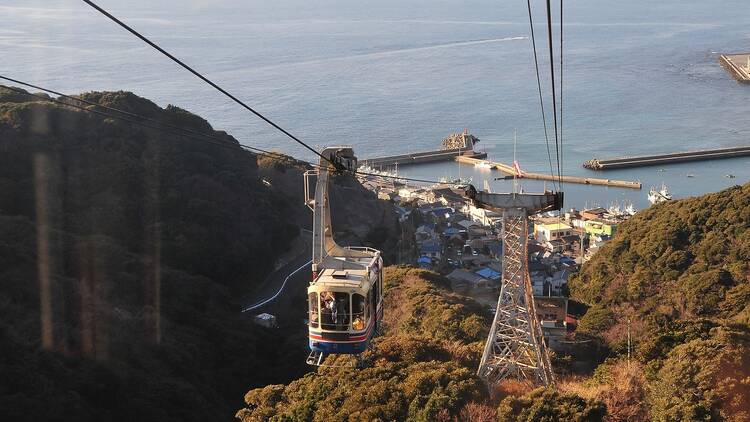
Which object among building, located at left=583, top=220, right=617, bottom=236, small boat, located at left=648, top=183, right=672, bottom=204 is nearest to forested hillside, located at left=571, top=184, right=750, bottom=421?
building, located at left=583, top=220, right=617, bottom=236

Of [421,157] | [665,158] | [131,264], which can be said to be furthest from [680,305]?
[421,157]

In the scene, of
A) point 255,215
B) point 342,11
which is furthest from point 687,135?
point 342,11

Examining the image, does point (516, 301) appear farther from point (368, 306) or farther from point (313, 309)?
point (313, 309)

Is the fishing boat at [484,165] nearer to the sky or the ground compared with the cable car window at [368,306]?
nearer to the ground

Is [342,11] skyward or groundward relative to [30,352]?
skyward

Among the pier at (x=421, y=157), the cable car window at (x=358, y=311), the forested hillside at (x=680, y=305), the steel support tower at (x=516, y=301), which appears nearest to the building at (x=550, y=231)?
the forested hillside at (x=680, y=305)

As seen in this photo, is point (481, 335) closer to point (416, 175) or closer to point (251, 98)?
point (416, 175)

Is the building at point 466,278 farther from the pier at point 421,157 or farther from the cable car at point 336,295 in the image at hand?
the pier at point 421,157
